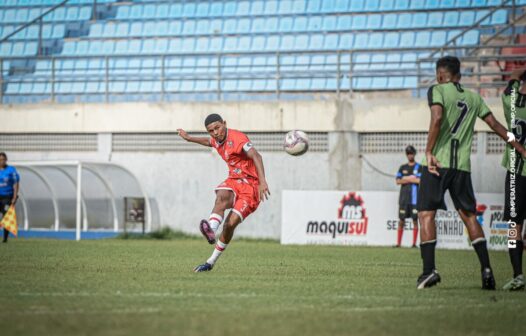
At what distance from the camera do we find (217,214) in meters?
12.0

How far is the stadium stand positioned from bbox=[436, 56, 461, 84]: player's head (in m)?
15.2

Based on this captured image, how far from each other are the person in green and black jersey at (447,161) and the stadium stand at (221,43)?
15218mm

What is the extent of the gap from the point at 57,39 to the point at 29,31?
135cm

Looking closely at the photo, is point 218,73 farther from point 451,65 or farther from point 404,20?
point 451,65

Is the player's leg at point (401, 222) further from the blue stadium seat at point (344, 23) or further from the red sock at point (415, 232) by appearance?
the blue stadium seat at point (344, 23)

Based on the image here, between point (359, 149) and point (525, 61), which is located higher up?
point (525, 61)

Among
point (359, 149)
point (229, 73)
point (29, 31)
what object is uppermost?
point (29, 31)

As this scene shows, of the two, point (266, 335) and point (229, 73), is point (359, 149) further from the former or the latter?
point (266, 335)

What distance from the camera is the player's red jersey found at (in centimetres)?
1195

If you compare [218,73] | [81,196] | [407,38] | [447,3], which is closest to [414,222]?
[218,73]

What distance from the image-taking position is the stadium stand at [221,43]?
2739cm

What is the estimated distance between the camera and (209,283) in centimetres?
980

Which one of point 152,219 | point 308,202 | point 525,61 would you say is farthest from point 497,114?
point 152,219

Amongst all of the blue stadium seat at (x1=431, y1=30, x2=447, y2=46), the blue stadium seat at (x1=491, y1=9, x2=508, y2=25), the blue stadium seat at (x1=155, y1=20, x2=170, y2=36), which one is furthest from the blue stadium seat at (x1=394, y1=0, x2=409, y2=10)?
the blue stadium seat at (x1=155, y1=20, x2=170, y2=36)
